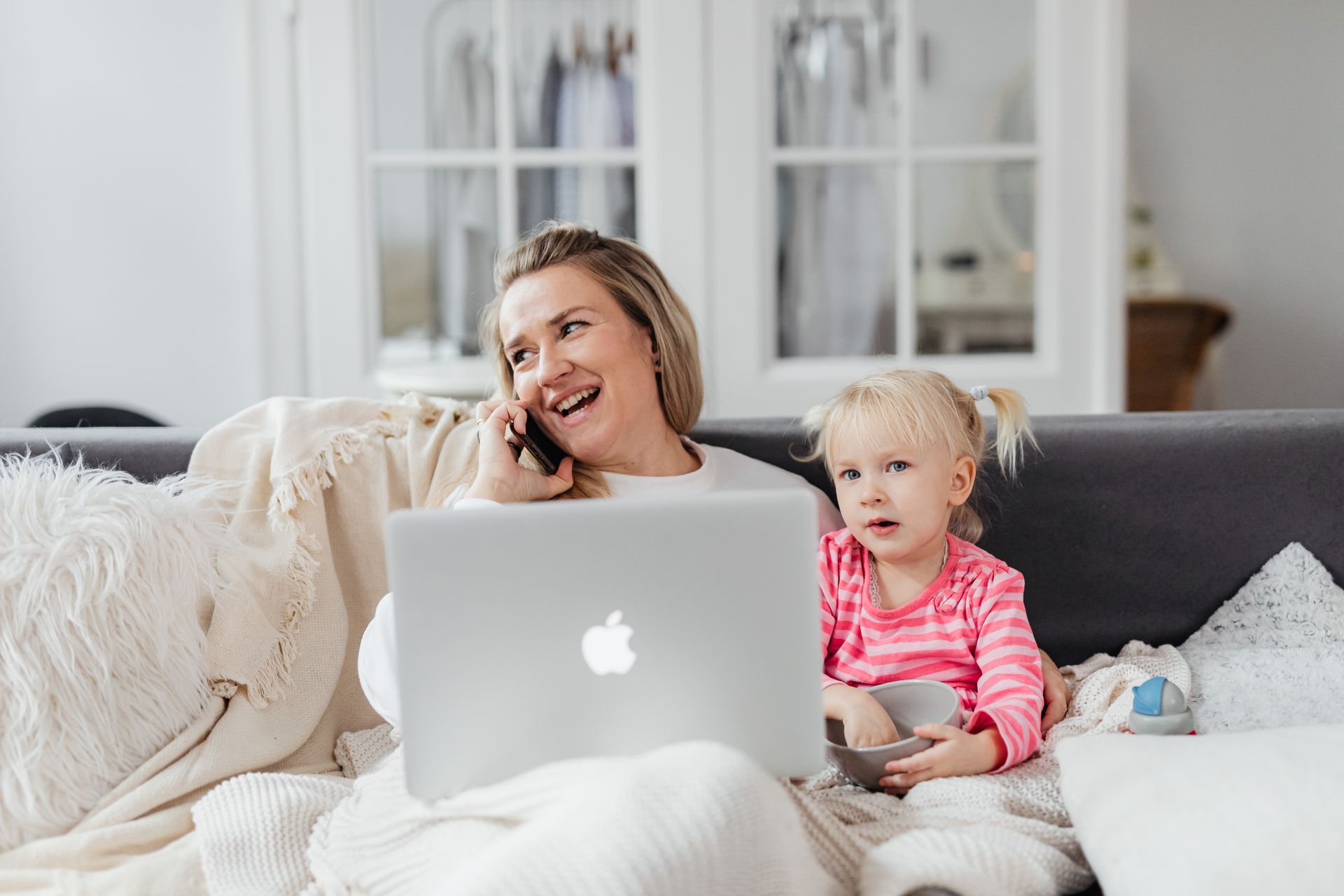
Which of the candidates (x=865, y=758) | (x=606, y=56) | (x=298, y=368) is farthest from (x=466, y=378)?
(x=865, y=758)

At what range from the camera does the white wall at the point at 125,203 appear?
3.03 meters

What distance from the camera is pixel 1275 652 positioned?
1455 millimetres

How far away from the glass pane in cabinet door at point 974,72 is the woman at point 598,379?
1.68m

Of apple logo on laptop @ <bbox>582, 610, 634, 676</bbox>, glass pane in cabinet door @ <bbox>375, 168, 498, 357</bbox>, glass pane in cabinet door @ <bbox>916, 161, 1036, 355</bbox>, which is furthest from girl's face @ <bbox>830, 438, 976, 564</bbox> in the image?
glass pane in cabinet door @ <bbox>375, 168, 498, 357</bbox>

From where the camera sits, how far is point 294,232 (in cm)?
293

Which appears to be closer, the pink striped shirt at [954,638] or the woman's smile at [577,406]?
the pink striped shirt at [954,638]

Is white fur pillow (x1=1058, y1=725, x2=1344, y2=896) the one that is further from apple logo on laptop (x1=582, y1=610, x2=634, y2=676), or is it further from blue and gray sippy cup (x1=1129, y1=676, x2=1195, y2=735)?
apple logo on laptop (x1=582, y1=610, x2=634, y2=676)

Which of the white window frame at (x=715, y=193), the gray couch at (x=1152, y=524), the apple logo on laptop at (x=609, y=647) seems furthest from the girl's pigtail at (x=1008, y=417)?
the white window frame at (x=715, y=193)

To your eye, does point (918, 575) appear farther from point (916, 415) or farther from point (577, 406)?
point (577, 406)

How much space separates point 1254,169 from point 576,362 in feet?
11.0

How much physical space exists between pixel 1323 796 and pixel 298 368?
2650 mm

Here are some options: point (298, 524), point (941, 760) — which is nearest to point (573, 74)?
point (298, 524)

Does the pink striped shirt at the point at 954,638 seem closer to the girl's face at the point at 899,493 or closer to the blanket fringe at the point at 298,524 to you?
the girl's face at the point at 899,493

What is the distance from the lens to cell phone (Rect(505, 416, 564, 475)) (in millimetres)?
1459
